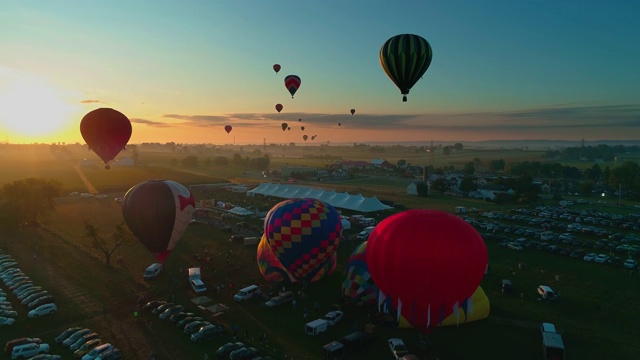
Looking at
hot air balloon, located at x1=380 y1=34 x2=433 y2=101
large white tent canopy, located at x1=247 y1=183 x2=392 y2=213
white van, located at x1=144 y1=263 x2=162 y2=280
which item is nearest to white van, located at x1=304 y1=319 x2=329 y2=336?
white van, located at x1=144 y1=263 x2=162 y2=280

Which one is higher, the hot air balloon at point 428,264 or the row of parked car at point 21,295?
the hot air balloon at point 428,264

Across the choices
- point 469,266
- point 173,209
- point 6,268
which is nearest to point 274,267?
point 173,209

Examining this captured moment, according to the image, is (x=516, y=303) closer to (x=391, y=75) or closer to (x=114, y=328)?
(x=391, y=75)

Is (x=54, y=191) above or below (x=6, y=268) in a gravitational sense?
above

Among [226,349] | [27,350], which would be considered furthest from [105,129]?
[226,349]

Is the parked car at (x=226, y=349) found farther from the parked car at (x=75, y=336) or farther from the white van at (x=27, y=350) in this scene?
the white van at (x=27, y=350)

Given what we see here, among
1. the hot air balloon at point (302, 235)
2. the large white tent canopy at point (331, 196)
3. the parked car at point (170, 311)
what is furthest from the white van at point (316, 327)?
the large white tent canopy at point (331, 196)

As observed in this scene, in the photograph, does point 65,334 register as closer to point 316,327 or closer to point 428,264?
point 316,327
